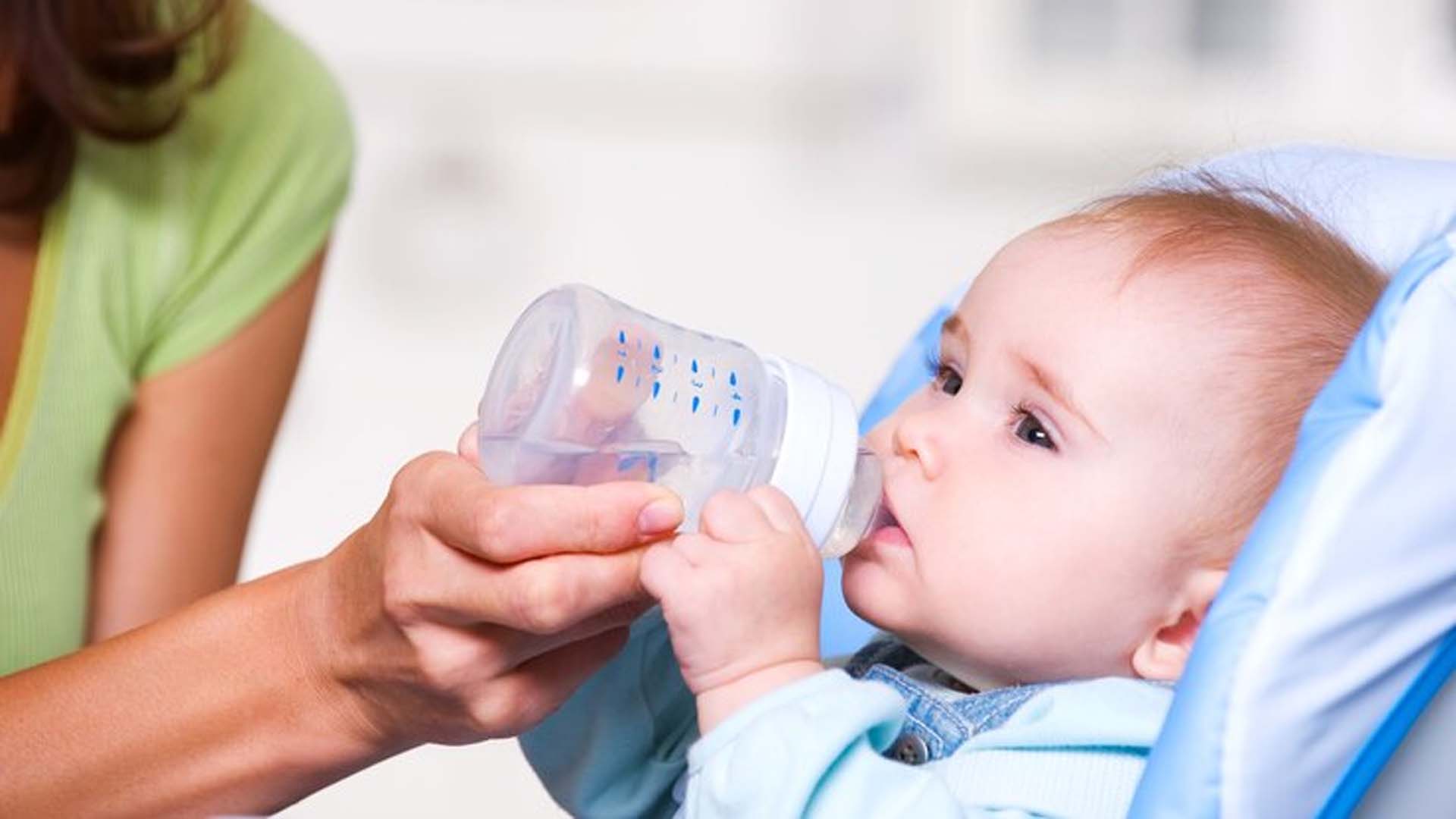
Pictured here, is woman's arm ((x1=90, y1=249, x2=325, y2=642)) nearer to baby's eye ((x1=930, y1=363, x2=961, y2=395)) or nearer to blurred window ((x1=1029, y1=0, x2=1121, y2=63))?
baby's eye ((x1=930, y1=363, x2=961, y2=395))

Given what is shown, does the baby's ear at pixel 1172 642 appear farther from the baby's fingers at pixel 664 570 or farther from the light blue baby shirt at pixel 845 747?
the baby's fingers at pixel 664 570

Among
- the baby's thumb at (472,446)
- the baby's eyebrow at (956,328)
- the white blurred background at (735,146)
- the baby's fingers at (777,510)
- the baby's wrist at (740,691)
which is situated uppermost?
the baby's eyebrow at (956,328)

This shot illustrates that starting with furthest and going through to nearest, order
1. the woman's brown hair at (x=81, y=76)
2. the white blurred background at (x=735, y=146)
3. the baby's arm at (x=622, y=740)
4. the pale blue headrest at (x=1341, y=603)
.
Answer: the white blurred background at (x=735, y=146) → the woman's brown hair at (x=81, y=76) → the baby's arm at (x=622, y=740) → the pale blue headrest at (x=1341, y=603)

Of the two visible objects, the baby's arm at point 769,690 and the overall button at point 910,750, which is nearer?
the baby's arm at point 769,690

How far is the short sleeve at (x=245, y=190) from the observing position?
1.36 meters

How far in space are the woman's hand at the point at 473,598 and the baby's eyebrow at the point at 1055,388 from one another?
21cm

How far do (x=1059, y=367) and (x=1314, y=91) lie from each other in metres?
2.11

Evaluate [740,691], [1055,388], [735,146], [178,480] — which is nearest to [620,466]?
[740,691]

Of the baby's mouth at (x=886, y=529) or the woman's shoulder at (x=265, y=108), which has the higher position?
the woman's shoulder at (x=265, y=108)

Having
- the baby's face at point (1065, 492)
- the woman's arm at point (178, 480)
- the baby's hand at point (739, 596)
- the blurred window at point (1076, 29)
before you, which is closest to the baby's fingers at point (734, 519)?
the baby's hand at point (739, 596)

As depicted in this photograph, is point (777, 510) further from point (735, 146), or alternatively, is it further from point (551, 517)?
point (735, 146)

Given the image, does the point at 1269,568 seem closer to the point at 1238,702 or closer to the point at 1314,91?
the point at 1238,702

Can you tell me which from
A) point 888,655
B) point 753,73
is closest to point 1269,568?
point 888,655

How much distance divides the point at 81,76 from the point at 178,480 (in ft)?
0.89
